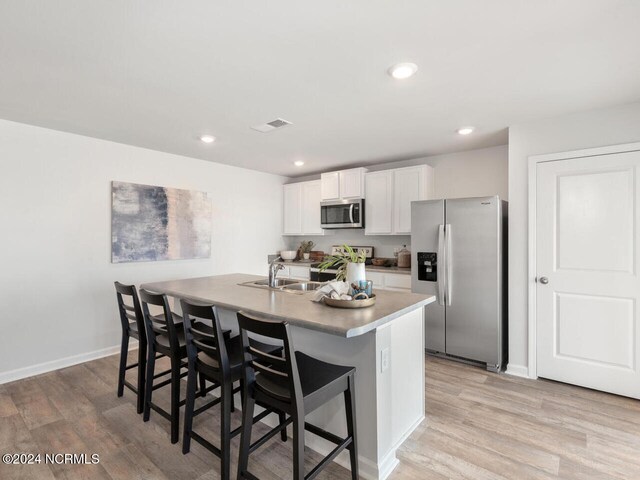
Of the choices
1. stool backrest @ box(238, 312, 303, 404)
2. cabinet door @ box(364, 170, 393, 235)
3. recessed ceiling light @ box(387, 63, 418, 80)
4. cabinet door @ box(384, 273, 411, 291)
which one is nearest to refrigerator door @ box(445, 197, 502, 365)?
cabinet door @ box(384, 273, 411, 291)

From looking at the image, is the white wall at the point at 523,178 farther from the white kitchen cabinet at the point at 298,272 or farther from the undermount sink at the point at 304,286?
the white kitchen cabinet at the point at 298,272

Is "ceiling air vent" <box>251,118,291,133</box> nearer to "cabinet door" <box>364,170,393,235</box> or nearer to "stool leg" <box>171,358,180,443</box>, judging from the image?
"cabinet door" <box>364,170,393,235</box>

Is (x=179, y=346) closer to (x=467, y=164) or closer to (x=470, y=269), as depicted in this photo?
(x=470, y=269)

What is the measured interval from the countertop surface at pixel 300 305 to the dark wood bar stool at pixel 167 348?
0.25 m

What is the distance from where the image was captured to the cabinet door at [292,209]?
18.4 feet

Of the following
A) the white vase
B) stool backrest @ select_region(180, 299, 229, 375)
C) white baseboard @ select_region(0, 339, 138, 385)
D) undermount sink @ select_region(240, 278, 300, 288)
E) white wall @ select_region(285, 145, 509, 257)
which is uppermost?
white wall @ select_region(285, 145, 509, 257)

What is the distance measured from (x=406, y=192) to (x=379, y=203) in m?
0.41

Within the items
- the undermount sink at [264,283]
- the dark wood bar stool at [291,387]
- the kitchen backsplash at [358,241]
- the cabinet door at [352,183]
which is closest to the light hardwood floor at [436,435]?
the dark wood bar stool at [291,387]

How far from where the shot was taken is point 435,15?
1638 millimetres

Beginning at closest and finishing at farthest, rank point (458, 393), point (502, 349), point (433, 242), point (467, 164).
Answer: point (458, 393) < point (502, 349) < point (433, 242) < point (467, 164)

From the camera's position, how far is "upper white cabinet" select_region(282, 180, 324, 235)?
17.6ft

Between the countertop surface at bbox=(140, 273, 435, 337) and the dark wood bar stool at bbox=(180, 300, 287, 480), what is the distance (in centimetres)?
24

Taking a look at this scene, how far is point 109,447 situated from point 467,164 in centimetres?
441

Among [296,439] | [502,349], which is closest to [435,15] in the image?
[296,439]
